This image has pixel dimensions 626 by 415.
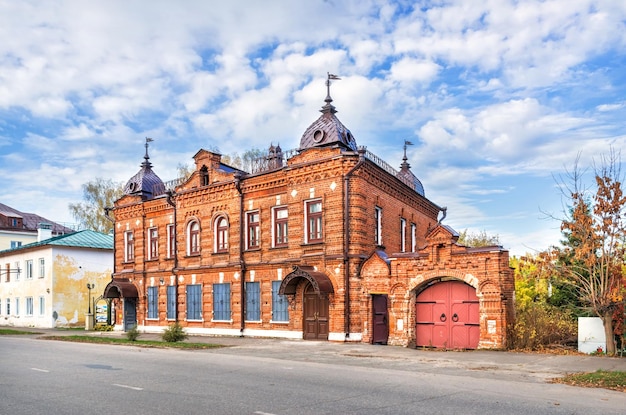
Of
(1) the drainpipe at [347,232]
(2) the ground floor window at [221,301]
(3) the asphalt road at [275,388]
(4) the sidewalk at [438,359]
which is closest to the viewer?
(3) the asphalt road at [275,388]

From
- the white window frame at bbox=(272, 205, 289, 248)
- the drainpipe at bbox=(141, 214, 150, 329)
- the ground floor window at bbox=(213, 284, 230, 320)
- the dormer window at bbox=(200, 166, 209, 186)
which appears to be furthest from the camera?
the drainpipe at bbox=(141, 214, 150, 329)

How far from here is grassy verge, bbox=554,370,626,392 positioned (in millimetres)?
12504

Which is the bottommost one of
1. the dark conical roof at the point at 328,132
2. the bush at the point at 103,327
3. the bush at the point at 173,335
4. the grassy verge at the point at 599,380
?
the bush at the point at 103,327

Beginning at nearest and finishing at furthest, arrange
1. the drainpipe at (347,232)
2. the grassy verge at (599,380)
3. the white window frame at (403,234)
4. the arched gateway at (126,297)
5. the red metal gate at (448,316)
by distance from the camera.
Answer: the grassy verge at (599,380) < the red metal gate at (448,316) < the drainpipe at (347,232) < the white window frame at (403,234) < the arched gateway at (126,297)

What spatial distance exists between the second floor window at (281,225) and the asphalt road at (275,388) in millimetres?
9821

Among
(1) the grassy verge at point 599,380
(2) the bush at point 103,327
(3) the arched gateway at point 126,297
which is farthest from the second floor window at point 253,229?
(1) the grassy verge at point 599,380

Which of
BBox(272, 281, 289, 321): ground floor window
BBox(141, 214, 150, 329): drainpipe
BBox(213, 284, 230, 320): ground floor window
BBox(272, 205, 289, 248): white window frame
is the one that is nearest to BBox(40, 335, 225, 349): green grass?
BBox(272, 281, 289, 321): ground floor window

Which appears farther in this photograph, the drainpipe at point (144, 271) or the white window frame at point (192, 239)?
the drainpipe at point (144, 271)

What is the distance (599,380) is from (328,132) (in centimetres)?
1577

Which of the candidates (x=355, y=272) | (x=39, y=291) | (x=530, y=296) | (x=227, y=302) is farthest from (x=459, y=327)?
(x=39, y=291)

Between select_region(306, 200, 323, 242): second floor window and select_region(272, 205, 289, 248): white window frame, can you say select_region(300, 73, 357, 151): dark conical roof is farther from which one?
select_region(272, 205, 289, 248): white window frame

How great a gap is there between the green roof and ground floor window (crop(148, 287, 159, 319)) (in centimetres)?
1228

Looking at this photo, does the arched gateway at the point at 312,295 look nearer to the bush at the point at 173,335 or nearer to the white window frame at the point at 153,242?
the bush at the point at 173,335

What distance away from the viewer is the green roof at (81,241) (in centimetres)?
4394
